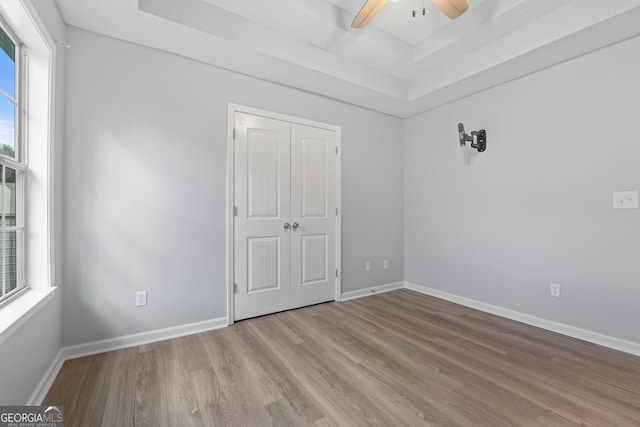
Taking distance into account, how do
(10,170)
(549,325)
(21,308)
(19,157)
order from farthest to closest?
(549,325)
(19,157)
(10,170)
(21,308)

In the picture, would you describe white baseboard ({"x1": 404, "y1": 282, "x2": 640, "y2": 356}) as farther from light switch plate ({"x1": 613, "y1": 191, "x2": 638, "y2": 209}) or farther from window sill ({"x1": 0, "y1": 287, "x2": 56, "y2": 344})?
window sill ({"x1": 0, "y1": 287, "x2": 56, "y2": 344})

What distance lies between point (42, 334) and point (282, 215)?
1954 millimetres

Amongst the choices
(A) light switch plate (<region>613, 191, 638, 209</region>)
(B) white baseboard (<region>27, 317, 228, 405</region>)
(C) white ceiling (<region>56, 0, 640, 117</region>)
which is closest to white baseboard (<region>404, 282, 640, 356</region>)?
(A) light switch plate (<region>613, 191, 638, 209</region>)

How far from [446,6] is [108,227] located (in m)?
2.96

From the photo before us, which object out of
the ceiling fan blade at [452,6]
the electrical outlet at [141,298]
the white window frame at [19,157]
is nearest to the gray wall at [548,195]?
the ceiling fan blade at [452,6]

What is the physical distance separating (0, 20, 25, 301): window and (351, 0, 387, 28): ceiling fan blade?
2.09m

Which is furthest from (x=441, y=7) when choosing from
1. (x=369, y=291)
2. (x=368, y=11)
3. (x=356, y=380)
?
(x=369, y=291)

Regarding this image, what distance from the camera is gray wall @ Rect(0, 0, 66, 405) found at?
4.05ft

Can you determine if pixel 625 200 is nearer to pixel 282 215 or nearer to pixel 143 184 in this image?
pixel 282 215

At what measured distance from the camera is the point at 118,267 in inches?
84.7

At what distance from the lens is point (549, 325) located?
2.54 meters

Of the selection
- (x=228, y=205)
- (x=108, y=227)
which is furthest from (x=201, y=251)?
(x=108, y=227)

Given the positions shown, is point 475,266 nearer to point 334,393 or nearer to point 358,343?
point 358,343

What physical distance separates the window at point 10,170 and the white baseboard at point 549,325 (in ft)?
12.8
